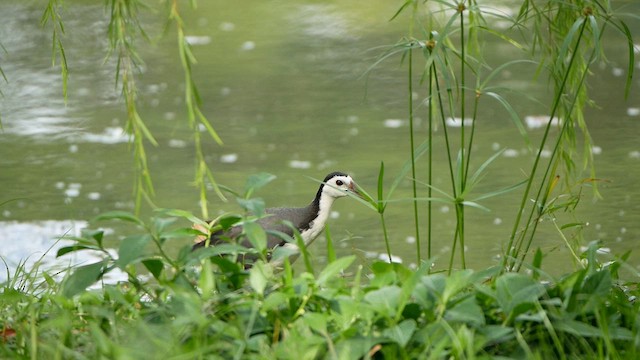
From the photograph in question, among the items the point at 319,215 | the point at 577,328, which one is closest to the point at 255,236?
the point at 577,328

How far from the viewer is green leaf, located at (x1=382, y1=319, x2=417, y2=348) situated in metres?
2.34

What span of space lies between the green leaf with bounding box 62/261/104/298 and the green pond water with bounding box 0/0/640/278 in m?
1.64

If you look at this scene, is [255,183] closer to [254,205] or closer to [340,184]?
[254,205]

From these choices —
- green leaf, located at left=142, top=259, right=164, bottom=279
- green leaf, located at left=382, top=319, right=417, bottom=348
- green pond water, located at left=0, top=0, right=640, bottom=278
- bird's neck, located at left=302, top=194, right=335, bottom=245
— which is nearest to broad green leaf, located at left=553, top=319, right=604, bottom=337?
green leaf, located at left=382, top=319, right=417, bottom=348

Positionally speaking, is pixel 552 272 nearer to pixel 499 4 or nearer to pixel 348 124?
pixel 348 124

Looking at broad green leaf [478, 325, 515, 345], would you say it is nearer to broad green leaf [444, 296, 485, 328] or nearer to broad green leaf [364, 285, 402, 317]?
broad green leaf [444, 296, 485, 328]

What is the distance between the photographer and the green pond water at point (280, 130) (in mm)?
5641

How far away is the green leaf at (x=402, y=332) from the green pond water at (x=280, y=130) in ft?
6.78

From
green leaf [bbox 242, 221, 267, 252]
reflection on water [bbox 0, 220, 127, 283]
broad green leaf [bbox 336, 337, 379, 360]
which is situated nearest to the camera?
broad green leaf [bbox 336, 337, 379, 360]

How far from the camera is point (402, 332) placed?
2373mm

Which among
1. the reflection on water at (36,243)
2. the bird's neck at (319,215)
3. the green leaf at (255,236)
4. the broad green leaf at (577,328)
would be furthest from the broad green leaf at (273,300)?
the reflection on water at (36,243)

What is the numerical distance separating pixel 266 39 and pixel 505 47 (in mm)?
1905

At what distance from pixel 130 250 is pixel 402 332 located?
1.94ft

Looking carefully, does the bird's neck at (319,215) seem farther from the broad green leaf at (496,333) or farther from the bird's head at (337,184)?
the broad green leaf at (496,333)
